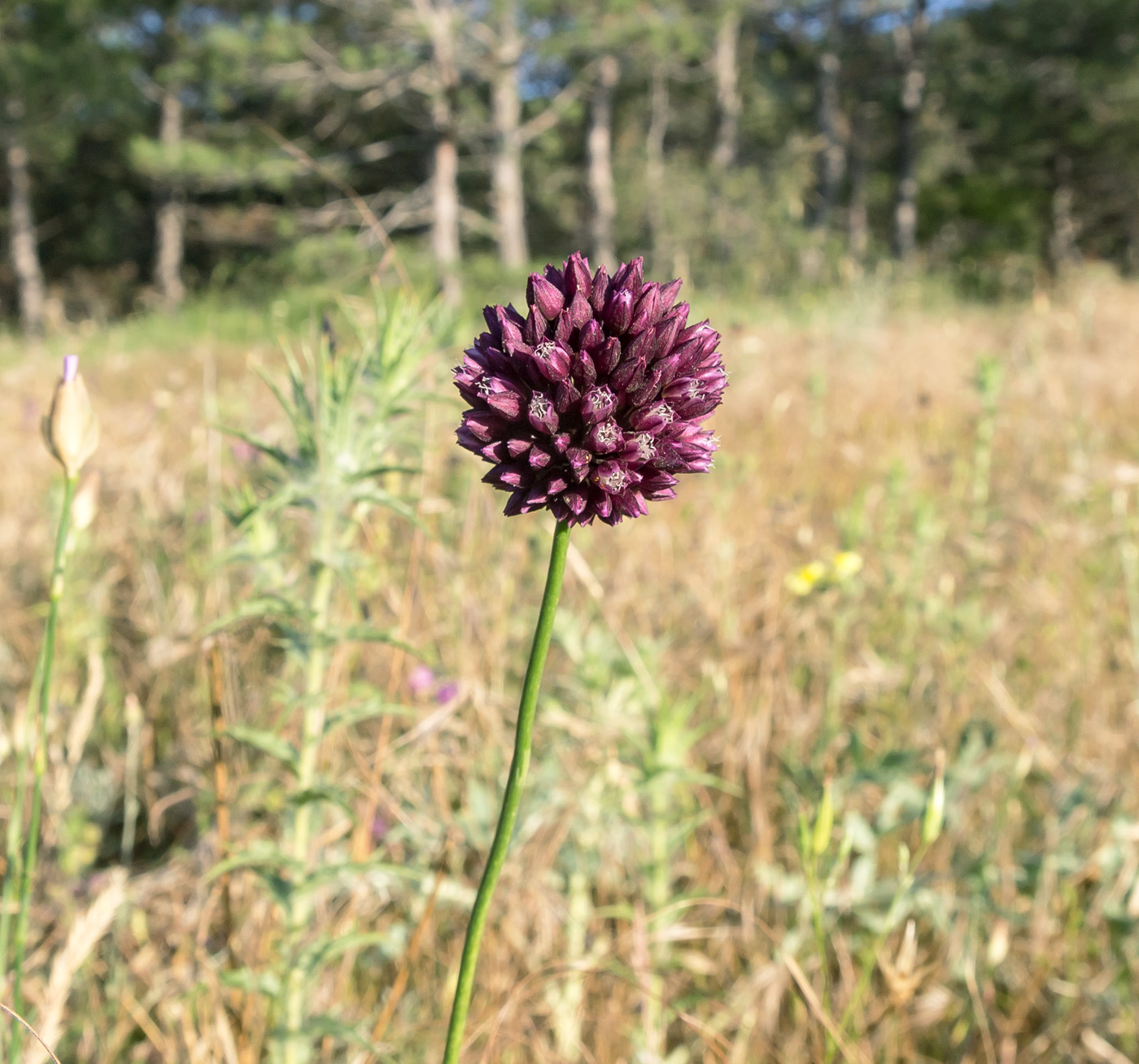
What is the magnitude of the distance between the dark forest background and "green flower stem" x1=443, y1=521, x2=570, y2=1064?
25.1 ft

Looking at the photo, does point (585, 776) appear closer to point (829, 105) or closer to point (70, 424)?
point (70, 424)

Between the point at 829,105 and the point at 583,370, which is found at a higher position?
the point at 829,105

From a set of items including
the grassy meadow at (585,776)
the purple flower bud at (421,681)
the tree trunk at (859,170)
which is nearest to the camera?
the grassy meadow at (585,776)

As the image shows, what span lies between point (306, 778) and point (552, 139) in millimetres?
20226

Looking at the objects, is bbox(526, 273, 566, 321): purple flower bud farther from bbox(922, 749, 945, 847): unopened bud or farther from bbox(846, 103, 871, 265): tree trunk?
bbox(846, 103, 871, 265): tree trunk

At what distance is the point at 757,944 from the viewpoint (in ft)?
5.52

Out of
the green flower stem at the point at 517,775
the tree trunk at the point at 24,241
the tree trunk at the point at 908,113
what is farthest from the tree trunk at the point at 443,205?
the green flower stem at the point at 517,775

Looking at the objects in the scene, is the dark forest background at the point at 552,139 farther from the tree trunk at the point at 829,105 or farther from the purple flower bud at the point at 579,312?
the purple flower bud at the point at 579,312

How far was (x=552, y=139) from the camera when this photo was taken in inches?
758

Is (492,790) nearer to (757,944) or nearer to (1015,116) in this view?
(757,944)

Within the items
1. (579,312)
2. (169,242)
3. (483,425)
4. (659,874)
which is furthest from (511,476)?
(169,242)

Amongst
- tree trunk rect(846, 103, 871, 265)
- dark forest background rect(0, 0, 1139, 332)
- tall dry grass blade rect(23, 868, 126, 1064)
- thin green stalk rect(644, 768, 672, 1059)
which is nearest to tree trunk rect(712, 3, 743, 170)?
dark forest background rect(0, 0, 1139, 332)

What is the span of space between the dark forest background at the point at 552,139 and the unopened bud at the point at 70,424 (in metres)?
7.47

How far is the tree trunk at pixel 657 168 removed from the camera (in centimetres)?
1672
